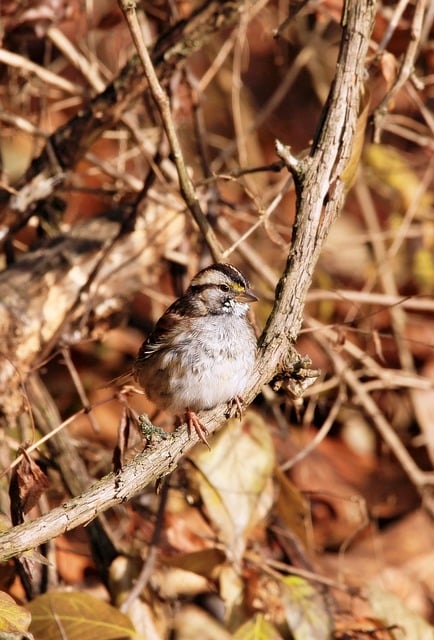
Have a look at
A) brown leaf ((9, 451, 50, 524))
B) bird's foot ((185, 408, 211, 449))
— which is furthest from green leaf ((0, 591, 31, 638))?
bird's foot ((185, 408, 211, 449))

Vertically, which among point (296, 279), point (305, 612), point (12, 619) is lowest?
point (305, 612)

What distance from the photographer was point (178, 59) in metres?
3.59

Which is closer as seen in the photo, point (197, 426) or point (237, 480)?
point (197, 426)

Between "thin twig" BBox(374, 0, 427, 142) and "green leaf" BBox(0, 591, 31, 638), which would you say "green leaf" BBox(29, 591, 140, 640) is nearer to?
"green leaf" BBox(0, 591, 31, 638)

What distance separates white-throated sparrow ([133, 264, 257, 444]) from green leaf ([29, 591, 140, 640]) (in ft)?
2.29

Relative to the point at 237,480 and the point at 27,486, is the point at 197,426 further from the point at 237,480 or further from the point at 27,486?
the point at 237,480

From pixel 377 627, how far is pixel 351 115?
1975 mm

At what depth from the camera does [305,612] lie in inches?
129

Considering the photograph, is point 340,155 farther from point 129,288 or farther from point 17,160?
point 17,160

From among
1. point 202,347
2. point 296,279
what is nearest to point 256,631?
point 202,347

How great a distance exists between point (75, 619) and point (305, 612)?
0.88 metres

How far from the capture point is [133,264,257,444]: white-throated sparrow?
9.43 feet

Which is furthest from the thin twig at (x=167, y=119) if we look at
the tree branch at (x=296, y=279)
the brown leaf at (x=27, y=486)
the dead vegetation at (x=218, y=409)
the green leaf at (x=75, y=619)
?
the green leaf at (x=75, y=619)

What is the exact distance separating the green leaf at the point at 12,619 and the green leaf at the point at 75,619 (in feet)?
2.40
